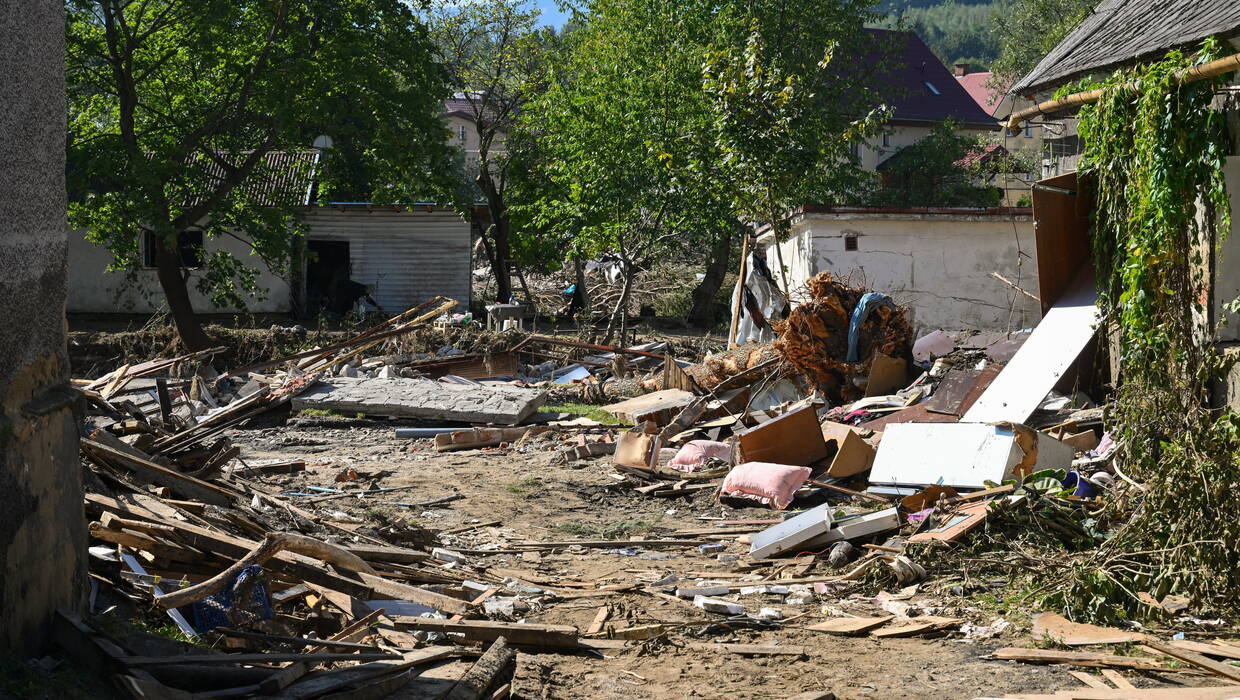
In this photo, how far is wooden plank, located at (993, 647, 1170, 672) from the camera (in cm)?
495

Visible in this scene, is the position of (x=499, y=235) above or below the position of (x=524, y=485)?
above

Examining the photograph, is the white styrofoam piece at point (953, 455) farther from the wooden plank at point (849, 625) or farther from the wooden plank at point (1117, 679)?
the wooden plank at point (1117, 679)

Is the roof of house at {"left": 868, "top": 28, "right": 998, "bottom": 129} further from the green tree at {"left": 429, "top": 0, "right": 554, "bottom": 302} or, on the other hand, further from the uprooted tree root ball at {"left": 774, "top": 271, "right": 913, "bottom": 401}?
the uprooted tree root ball at {"left": 774, "top": 271, "right": 913, "bottom": 401}

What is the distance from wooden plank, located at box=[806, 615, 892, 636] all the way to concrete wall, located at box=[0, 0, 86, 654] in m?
3.82

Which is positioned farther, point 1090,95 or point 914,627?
point 1090,95

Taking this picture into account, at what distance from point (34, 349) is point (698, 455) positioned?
814 cm

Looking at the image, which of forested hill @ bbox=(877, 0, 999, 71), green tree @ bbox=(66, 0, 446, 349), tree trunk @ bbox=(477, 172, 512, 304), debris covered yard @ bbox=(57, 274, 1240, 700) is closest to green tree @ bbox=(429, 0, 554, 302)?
tree trunk @ bbox=(477, 172, 512, 304)

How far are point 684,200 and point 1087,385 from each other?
1278 cm

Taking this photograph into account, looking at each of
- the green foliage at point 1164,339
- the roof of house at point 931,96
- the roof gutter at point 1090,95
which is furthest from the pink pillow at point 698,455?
the roof of house at point 931,96

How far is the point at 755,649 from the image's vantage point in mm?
5582

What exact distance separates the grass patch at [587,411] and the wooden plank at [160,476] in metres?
7.71

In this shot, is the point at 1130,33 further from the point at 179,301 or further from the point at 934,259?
the point at 179,301

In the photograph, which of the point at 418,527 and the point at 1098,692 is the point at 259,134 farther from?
the point at 1098,692

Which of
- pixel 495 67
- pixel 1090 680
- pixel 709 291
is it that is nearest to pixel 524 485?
pixel 1090 680
